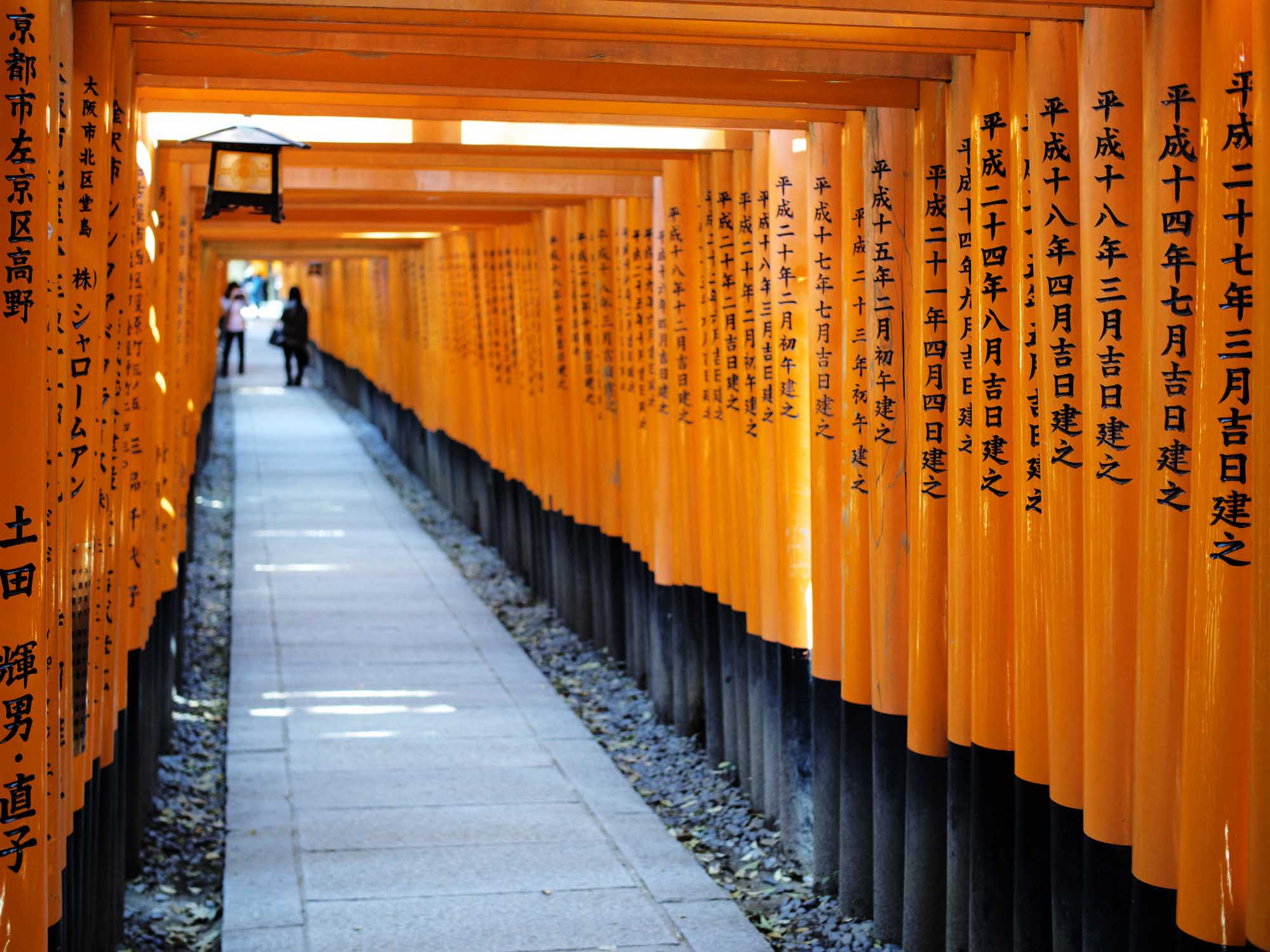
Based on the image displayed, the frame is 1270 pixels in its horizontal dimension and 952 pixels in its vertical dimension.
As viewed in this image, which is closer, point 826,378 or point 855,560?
point 855,560

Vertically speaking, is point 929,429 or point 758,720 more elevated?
point 929,429

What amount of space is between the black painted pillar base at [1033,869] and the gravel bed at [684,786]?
1.18m

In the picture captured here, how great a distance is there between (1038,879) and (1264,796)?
1.38 metres

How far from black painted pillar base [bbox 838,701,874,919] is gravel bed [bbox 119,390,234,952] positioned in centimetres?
253

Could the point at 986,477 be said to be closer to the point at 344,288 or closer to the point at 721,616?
the point at 721,616

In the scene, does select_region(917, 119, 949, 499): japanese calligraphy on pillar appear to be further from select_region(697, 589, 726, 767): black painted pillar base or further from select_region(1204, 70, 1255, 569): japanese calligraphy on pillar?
select_region(697, 589, 726, 767): black painted pillar base

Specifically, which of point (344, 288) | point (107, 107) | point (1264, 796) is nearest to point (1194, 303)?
point (1264, 796)

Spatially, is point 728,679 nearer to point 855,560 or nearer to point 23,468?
point 855,560

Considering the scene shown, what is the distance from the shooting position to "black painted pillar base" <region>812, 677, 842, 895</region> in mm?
6586

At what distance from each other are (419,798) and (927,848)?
3191 mm

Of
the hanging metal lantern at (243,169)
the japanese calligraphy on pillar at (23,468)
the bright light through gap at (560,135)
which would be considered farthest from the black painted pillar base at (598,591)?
the japanese calligraphy on pillar at (23,468)

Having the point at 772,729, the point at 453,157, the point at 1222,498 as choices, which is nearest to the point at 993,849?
the point at 1222,498

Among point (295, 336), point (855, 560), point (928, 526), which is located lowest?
point (855, 560)

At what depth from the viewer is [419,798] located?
798cm
